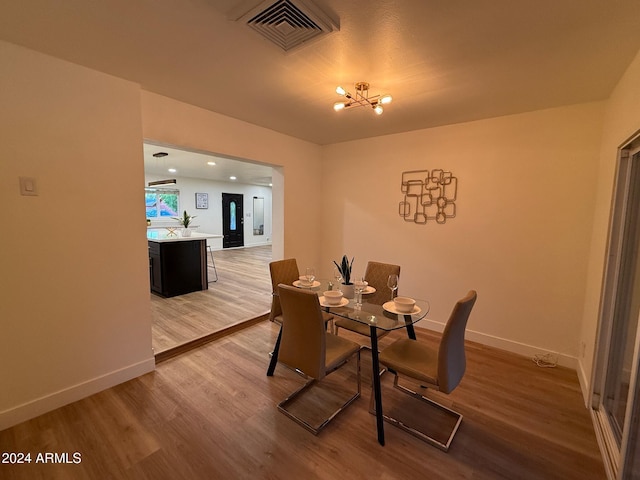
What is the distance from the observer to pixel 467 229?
303cm

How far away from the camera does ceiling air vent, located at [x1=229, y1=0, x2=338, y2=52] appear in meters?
1.29

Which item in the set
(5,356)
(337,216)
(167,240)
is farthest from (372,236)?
(5,356)

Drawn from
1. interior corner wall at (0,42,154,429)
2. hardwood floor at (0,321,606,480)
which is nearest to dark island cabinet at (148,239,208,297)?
interior corner wall at (0,42,154,429)

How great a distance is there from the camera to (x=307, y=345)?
1757mm

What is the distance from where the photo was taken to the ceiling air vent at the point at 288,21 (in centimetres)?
129

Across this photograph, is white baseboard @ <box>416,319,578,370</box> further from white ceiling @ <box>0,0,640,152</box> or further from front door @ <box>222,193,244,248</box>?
front door @ <box>222,193,244,248</box>

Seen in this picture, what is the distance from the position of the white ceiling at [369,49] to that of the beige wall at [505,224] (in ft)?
1.19

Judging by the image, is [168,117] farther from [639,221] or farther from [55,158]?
[639,221]

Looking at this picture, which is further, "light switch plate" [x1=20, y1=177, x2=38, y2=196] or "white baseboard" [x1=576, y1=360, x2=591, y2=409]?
"white baseboard" [x1=576, y1=360, x2=591, y2=409]

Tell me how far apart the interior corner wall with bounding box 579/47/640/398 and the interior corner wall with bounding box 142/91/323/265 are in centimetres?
311

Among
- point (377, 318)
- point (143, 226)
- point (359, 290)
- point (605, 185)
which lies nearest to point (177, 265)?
point (143, 226)

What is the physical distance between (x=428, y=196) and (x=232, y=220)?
772 cm

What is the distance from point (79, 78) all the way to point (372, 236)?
3259 millimetres

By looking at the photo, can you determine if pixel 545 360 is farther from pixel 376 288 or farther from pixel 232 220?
pixel 232 220
